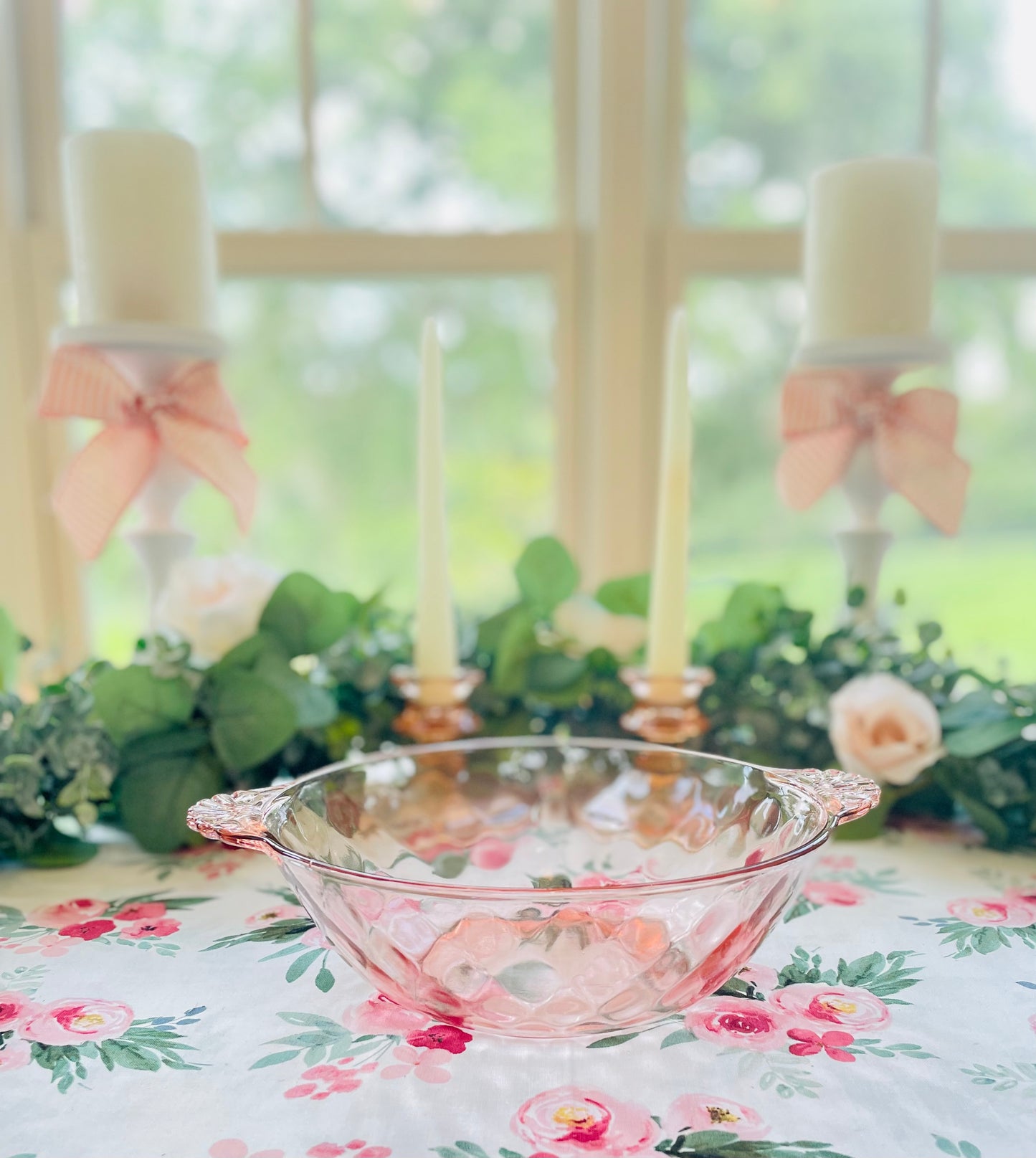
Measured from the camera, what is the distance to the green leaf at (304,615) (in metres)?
0.66

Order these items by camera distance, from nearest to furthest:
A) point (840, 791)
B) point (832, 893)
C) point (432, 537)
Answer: point (840, 791) < point (832, 893) < point (432, 537)

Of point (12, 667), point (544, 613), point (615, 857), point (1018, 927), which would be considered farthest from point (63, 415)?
point (1018, 927)

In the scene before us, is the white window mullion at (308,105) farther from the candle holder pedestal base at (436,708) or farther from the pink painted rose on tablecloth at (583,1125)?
the pink painted rose on tablecloth at (583,1125)

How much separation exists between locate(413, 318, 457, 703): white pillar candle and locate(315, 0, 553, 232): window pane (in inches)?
26.8

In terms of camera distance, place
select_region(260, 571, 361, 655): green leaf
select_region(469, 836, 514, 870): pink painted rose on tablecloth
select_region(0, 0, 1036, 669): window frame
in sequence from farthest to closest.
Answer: select_region(0, 0, 1036, 669): window frame
select_region(260, 571, 361, 655): green leaf
select_region(469, 836, 514, 870): pink painted rose on tablecloth

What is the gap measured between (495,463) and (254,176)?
49 cm

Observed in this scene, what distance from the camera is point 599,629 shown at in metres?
0.70

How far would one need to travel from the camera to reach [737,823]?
0.49 m

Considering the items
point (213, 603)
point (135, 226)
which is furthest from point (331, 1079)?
point (135, 226)

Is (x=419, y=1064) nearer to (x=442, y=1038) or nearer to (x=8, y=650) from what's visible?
(x=442, y=1038)

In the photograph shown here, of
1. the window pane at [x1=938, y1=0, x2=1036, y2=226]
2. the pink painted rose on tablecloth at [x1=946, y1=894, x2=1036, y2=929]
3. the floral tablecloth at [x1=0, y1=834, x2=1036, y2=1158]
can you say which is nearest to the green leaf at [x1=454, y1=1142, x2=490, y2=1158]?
the floral tablecloth at [x1=0, y1=834, x2=1036, y2=1158]

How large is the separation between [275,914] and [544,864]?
0.51 ft

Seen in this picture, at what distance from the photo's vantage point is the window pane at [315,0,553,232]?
123 centimetres

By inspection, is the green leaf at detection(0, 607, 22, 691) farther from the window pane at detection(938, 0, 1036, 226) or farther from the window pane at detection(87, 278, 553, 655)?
the window pane at detection(938, 0, 1036, 226)
